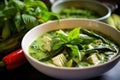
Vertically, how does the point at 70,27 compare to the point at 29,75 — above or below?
above

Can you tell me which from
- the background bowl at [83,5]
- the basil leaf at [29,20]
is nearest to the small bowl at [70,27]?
the basil leaf at [29,20]

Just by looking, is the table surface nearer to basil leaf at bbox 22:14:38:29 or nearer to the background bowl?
basil leaf at bbox 22:14:38:29

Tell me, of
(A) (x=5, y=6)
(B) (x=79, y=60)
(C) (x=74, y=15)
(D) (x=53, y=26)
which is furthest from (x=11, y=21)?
(C) (x=74, y=15)

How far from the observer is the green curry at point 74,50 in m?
0.80

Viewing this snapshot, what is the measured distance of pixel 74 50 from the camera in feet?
2.62

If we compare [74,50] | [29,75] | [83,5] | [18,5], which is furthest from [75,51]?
[83,5]

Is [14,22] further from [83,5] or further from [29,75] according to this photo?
[83,5]

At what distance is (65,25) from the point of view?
1.05 meters

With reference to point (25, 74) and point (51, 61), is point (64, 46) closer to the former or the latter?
point (51, 61)

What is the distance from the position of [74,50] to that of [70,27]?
263 mm

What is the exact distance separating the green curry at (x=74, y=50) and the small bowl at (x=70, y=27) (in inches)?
1.5

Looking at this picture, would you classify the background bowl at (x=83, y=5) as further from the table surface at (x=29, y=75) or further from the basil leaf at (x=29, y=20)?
the table surface at (x=29, y=75)

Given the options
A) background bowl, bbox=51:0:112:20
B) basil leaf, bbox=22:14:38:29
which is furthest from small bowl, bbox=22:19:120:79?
background bowl, bbox=51:0:112:20

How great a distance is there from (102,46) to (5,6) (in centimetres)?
43
